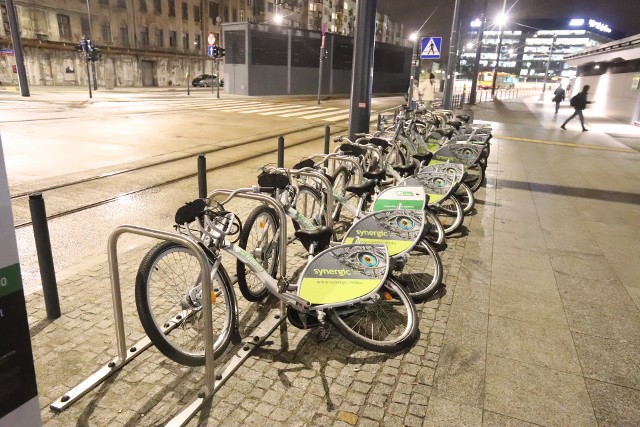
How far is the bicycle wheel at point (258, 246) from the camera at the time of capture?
375cm

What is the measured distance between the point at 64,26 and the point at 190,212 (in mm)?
46054

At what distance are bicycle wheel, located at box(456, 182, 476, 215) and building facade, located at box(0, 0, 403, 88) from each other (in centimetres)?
3282

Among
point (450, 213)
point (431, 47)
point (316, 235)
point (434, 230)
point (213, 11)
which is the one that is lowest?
point (450, 213)

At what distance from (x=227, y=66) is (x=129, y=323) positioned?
33.3 m

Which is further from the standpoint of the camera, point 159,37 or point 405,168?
point 159,37

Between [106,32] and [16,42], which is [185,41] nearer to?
[106,32]

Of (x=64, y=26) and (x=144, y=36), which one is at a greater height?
(x=64, y=26)

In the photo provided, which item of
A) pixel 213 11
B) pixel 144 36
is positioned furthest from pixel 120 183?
pixel 213 11

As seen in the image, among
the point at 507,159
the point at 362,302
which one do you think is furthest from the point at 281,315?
the point at 507,159

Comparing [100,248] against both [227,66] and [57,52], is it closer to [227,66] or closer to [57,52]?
[227,66]

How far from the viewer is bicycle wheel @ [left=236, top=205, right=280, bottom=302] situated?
375 cm

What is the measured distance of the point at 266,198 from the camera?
3.47 meters

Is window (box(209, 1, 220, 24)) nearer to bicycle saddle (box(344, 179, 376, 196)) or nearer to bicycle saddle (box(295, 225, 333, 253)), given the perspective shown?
bicycle saddle (box(344, 179, 376, 196))

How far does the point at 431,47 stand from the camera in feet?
49.6
